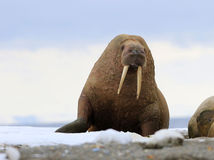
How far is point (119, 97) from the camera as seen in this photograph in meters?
7.65

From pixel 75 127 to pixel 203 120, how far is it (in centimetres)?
245

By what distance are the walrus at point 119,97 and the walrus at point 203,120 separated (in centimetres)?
66

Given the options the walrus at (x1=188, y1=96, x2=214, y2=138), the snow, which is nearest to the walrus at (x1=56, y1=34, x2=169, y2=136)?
the walrus at (x1=188, y1=96, x2=214, y2=138)

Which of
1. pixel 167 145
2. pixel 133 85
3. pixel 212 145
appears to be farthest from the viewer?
pixel 133 85

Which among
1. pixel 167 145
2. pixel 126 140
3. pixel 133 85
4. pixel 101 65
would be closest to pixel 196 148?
pixel 167 145

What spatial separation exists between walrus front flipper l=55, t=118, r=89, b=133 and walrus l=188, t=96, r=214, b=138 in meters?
2.13

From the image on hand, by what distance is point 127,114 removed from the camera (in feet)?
25.6

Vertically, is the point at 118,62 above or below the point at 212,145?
above

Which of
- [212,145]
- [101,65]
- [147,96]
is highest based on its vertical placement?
[101,65]

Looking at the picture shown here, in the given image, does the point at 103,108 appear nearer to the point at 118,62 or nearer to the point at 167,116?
the point at 118,62

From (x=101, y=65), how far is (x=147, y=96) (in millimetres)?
1081

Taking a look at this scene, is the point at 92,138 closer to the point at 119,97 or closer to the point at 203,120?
the point at 119,97

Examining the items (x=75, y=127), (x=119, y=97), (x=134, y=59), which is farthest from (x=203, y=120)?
(x=75, y=127)

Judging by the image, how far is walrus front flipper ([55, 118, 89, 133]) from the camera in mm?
7473
